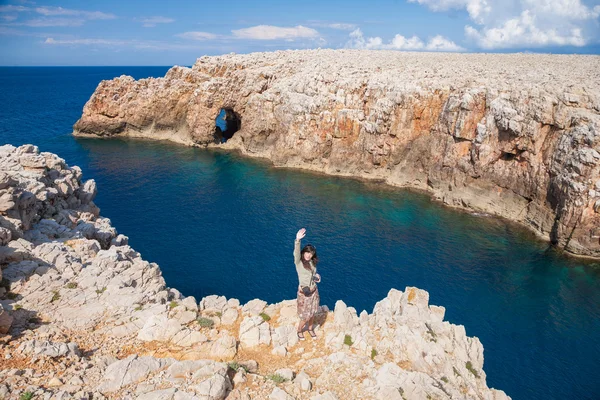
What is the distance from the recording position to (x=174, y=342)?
16.3m

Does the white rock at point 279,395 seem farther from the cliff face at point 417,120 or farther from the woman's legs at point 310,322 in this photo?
the cliff face at point 417,120

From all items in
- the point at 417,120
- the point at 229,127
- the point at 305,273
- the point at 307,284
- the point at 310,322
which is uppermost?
the point at 417,120

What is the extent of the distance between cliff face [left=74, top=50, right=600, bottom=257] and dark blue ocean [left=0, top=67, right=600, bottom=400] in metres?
3.96

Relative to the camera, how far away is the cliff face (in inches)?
1827

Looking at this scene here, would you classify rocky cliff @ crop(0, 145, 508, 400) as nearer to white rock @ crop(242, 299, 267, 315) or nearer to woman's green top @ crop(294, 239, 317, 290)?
white rock @ crop(242, 299, 267, 315)

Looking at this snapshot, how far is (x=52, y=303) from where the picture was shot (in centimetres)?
1794

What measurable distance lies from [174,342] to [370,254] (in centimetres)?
2949

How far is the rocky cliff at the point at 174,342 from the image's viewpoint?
1352 cm

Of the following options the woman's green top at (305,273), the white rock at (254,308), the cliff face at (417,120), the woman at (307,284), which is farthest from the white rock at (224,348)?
the cliff face at (417,120)

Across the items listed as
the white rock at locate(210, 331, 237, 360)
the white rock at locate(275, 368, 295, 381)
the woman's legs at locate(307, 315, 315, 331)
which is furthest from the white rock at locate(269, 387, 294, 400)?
the woman's legs at locate(307, 315, 315, 331)

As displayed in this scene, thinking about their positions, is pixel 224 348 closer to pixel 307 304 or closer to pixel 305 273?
pixel 307 304

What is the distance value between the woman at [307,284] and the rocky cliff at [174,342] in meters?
0.83

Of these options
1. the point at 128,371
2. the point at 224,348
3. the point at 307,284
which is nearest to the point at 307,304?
the point at 307,284

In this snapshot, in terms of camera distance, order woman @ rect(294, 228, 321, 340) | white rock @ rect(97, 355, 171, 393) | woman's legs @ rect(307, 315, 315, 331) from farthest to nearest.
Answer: woman's legs @ rect(307, 315, 315, 331) → woman @ rect(294, 228, 321, 340) → white rock @ rect(97, 355, 171, 393)
